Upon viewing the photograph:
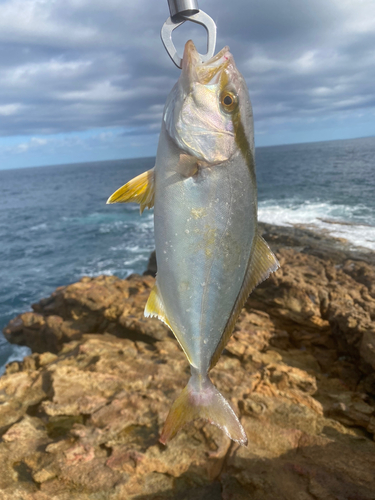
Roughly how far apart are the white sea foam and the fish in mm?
13392

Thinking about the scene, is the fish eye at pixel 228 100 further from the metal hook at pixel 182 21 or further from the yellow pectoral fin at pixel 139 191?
the yellow pectoral fin at pixel 139 191

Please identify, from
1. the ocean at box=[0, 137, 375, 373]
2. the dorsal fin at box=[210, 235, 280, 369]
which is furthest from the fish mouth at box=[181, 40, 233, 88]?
the ocean at box=[0, 137, 375, 373]

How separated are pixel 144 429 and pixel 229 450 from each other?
3.96 feet

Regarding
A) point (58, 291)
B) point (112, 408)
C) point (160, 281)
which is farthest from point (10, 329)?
point (160, 281)

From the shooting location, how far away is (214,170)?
1.93m

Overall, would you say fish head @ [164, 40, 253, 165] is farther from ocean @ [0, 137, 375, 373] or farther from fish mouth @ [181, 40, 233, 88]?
ocean @ [0, 137, 375, 373]

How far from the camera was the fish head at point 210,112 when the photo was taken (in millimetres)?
1904

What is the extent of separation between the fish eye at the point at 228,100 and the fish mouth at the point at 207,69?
2.1 inches

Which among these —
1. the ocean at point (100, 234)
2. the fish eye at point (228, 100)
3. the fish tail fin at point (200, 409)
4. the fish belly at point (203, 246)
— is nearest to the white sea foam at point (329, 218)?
the ocean at point (100, 234)

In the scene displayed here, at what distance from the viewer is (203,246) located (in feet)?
6.70

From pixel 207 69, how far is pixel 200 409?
2.28 m

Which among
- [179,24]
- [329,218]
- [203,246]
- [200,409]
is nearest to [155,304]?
[203,246]

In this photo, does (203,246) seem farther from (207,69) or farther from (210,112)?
(207,69)

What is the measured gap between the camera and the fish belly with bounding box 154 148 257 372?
6.40 feet
